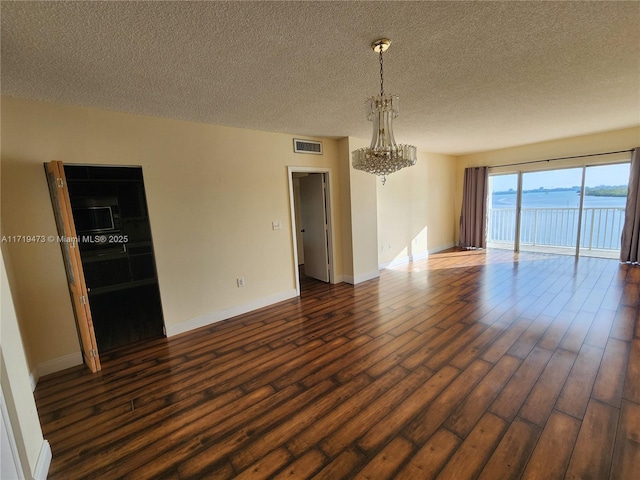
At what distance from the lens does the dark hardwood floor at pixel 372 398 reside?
1.50m

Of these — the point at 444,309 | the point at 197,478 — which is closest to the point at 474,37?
the point at 444,309

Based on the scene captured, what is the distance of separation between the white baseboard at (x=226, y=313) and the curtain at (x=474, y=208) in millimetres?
5101

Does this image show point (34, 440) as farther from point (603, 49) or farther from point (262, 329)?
point (603, 49)

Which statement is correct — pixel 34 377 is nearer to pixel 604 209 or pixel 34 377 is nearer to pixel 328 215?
pixel 328 215

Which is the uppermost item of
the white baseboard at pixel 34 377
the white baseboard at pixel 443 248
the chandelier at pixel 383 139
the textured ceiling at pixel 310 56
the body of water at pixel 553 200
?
the textured ceiling at pixel 310 56

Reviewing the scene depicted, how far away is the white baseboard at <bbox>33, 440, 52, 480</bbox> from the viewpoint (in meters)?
1.41

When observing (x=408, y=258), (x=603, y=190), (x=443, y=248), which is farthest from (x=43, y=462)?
(x=603, y=190)

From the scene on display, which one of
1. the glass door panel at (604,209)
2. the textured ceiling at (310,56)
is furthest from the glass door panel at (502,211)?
the textured ceiling at (310,56)

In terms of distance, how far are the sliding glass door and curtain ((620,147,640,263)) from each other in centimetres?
23

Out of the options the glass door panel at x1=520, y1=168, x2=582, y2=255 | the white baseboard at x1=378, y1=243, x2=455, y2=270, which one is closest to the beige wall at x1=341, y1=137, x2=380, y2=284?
the white baseboard at x1=378, y1=243, x2=455, y2=270

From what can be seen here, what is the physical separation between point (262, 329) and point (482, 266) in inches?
175

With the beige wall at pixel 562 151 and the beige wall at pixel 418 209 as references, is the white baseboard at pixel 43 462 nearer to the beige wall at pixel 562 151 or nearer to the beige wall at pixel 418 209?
the beige wall at pixel 418 209

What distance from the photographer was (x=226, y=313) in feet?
11.5

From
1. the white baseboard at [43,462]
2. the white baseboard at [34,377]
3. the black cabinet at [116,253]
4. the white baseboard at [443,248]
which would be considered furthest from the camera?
the white baseboard at [443,248]
